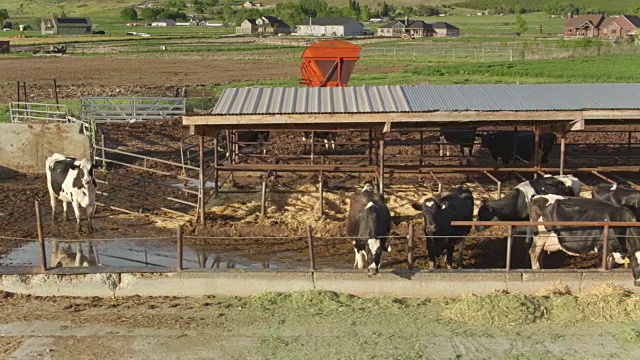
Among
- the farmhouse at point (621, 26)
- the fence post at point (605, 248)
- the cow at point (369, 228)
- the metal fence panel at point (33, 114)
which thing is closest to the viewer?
the fence post at point (605, 248)

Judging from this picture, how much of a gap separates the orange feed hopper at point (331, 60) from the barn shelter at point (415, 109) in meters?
8.10

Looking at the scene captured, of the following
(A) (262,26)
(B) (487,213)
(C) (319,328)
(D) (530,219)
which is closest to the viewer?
(C) (319,328)

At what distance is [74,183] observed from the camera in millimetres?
16156

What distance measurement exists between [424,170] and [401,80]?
26.8 metres

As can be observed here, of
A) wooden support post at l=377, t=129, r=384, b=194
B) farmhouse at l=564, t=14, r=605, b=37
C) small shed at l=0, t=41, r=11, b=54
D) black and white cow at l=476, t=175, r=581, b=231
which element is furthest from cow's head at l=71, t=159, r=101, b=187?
farmhouse at l=564, t=14, r=605, b=37

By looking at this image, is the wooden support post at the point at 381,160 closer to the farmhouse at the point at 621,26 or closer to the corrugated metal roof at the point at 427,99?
the corrugated metal roof at the point at 427,99

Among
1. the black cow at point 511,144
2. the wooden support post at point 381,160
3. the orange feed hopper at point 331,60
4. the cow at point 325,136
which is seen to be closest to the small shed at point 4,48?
the orange feed hopper at point 331,60

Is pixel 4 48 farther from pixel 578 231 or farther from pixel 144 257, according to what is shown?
pixel 578 231

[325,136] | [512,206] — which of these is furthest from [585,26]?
[512,206]

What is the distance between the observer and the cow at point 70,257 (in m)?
14.0

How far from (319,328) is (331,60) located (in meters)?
17.0

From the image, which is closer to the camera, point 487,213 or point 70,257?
point 487,213

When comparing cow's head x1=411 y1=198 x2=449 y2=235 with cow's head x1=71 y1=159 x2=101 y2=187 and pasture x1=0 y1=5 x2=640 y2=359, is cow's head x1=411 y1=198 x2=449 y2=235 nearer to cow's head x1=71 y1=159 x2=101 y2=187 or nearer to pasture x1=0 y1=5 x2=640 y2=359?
pasture x1=0 y1=5 x2=640 y2=359

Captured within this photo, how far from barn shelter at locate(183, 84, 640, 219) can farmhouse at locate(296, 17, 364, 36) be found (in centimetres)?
11820
